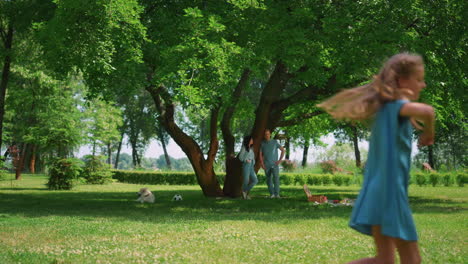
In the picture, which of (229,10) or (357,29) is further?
(229,10)

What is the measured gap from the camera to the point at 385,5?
46.8 feet

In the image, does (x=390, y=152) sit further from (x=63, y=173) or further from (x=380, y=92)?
(x=63, y=173)

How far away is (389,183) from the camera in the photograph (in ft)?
11.5

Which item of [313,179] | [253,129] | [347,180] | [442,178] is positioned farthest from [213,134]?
[442,178]

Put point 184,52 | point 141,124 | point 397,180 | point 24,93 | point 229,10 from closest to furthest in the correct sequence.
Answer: point 397,180 < point 184,52 < point 229,10 < point 24,93 < point 141,124

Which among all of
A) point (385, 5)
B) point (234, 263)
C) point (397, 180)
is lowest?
point (234, 263)

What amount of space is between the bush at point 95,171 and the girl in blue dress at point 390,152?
1033 inches

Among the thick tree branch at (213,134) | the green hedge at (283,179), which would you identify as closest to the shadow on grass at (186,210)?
the thick tree branch at (213,134)

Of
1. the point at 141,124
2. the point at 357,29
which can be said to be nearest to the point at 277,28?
the point at 357,29

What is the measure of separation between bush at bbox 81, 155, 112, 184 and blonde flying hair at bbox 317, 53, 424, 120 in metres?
26.2

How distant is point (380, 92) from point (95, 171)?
2701 cm

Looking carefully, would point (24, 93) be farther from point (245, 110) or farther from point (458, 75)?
point (458, 75)

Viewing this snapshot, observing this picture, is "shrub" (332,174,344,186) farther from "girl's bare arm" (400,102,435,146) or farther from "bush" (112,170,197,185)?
"girl's bare arm" (400,102,435,146)

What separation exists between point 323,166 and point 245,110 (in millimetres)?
14524
